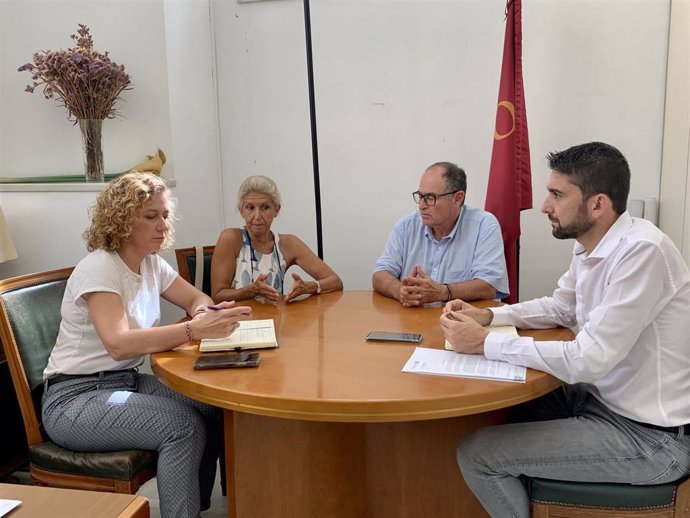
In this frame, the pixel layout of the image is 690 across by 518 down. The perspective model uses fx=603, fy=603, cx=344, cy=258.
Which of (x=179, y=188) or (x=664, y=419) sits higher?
(x=179, y=188)

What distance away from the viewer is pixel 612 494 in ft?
4.69

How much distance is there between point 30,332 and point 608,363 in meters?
1.68

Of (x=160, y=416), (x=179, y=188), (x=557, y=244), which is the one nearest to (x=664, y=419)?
(x=160, y=416)

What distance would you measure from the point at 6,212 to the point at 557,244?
2753 mm

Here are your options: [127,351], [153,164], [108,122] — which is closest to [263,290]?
[127,351]

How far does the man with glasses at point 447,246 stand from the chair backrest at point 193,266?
78cm

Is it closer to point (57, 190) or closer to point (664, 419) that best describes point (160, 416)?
point (664, 419)

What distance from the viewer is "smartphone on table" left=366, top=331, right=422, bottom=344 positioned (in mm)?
1771

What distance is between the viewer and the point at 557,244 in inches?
123

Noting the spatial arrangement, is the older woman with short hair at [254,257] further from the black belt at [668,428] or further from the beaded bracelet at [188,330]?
the black belt at [668,428]

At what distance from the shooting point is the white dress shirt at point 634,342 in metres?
1.44

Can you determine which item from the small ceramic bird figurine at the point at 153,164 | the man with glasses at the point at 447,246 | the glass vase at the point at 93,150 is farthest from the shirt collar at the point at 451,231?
the glass vase at the point at 93,150

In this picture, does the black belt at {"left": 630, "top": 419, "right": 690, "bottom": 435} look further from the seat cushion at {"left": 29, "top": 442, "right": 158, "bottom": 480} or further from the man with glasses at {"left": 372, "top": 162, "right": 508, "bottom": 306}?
the seat cushion at {"left": 29, "top": 442, "right": 158, "bottom": 480}

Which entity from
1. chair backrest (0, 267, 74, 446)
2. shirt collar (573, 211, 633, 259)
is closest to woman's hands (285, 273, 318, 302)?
chair backrest (0, 267, 74, 446)
